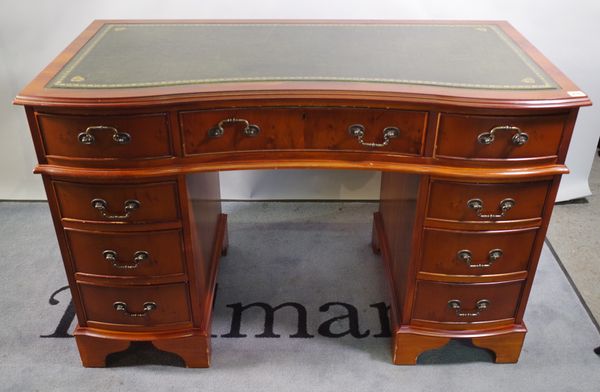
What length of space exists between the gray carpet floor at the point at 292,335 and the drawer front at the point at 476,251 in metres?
0.36

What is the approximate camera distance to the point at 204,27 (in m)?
1.77

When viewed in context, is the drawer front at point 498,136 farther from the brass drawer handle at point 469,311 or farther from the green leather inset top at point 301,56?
the brass drawer handle at point 469,311

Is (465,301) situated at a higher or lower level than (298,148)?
lower

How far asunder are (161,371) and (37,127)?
814mm

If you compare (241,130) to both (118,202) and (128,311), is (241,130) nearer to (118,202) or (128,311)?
(118,202)

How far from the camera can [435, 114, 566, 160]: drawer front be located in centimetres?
130

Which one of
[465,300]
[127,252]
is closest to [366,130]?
[465,300]

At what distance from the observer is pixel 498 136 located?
132 cm

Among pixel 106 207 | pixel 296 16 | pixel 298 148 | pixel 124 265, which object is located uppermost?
pixel 296 16

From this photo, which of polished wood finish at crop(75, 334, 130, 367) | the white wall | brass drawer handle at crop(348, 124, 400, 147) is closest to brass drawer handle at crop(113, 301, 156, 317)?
polished wood finish at crop(75, 334, 130, 367)

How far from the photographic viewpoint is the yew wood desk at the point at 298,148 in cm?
130

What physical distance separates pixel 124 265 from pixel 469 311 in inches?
38.5

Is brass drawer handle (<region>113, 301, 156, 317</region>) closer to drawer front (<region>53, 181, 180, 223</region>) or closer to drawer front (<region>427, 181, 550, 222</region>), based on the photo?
drawer front (<region>53, 181, 180, 223</region>)

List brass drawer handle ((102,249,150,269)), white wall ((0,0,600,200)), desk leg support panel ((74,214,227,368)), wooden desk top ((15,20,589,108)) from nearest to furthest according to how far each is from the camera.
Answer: wooden desk top ((15,20,589,108))
brass drawer handle ((102,249,150,269))
desk leg support panel ((74,214,227,368))
white wall ((0,0,600,200))
